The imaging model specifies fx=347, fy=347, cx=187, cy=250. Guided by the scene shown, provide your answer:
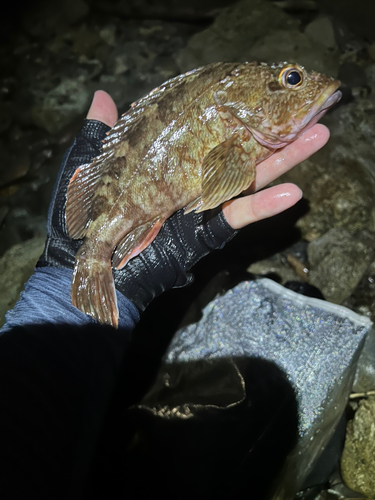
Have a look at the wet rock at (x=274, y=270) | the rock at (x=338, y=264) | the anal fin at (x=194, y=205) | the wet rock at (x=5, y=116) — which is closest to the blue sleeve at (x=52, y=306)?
the anal fin at (x=194, y=205)

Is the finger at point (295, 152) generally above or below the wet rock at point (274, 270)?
above

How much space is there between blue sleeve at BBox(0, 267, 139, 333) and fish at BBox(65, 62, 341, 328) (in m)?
0.10

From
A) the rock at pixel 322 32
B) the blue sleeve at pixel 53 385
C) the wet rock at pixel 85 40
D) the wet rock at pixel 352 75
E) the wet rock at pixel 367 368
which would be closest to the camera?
the blue sleeve at pixel 53 385

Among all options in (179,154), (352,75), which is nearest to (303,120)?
(179,154)

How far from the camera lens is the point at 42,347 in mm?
2312

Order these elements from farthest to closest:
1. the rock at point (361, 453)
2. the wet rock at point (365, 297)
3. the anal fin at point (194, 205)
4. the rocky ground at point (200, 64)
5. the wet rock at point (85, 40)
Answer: the wet rock at point (85, 40) → the rocky ground at point (200, 64) → the wet rock at point (365, 297) → the rock at point (361, 453) → the anal fin at point (194, 205)

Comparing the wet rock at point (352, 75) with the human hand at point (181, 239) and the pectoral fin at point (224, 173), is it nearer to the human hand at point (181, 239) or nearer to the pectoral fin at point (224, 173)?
the human hand at point (181, 239)

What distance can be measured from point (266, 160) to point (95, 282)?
1699 millimetres

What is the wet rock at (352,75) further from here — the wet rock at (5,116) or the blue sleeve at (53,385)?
the wet rock at (5,116)

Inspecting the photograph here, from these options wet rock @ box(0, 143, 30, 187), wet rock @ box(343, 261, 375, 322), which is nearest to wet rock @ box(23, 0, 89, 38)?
wet rock @ box(0, 143, 30, 187)

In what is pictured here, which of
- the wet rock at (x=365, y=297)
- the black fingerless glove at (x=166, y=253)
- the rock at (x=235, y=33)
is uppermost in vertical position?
the rock at (x=235, y=33)

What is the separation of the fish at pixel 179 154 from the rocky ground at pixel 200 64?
123 cm

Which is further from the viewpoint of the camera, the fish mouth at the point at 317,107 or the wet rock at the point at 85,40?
the wet rock at the point at 85,40

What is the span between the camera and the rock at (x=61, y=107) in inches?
218
